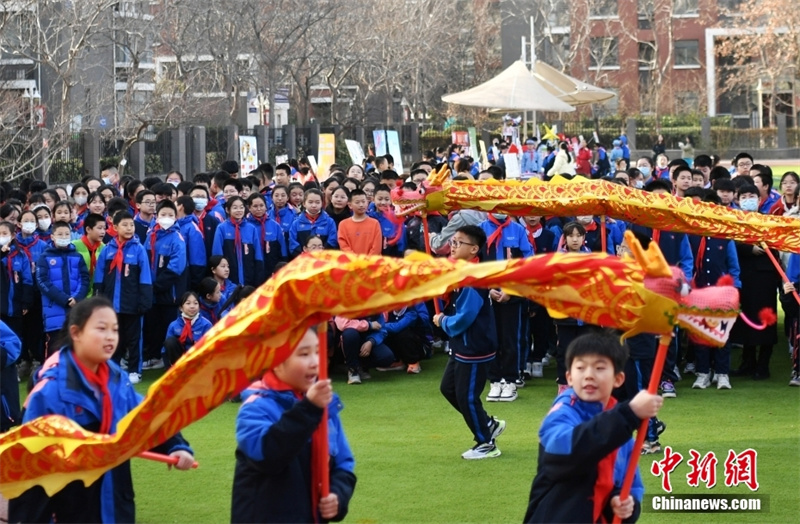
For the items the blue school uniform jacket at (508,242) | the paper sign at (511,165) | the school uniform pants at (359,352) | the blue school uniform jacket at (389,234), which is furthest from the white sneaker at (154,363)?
the paper sign at (511,165)

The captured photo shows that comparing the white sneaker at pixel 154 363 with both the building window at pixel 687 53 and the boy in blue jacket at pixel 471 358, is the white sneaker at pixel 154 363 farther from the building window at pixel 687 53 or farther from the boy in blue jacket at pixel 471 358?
the building window at pixel 687 53

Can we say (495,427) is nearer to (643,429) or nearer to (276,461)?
(643,429)

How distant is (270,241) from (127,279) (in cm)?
178

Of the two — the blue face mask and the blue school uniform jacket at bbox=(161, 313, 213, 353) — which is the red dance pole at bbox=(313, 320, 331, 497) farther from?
the blue face mask

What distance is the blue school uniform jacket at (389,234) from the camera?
1226 cm

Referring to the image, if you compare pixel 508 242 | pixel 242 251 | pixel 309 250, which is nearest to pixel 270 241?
pixel 242 251

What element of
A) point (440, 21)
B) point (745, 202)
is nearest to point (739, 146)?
point (440, 21)

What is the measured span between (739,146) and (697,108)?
7238 mm

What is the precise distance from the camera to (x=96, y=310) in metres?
4.89

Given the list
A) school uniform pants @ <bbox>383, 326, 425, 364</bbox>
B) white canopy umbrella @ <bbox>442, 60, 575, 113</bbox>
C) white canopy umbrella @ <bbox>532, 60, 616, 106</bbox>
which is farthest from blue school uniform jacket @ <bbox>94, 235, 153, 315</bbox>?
white canopy umbrella @ <bbox>532, 60, 616, 106</bbox>

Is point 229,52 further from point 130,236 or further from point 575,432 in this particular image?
point 575,432

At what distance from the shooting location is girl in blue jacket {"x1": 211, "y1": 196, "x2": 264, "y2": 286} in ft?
39.1

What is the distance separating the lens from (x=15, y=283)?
11141 mm

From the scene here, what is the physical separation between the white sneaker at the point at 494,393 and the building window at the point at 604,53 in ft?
146
